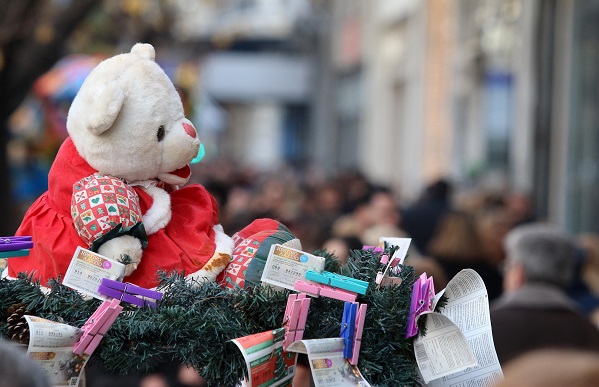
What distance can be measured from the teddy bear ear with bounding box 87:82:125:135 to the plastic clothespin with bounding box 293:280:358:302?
61 centimetres

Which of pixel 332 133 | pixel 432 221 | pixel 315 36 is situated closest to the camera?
pixel 432 221

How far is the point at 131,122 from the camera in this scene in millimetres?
2574

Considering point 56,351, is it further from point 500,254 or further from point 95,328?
point 500,254

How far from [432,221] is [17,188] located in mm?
7306

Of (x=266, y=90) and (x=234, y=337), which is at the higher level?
(x=234, y=337)

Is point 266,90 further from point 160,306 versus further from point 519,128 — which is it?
point 160,306

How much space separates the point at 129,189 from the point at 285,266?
48cm

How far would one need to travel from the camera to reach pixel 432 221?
9.34 metres

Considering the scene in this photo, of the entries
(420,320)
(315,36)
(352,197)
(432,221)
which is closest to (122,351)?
(420,320)

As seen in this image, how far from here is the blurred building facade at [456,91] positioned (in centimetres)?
1244

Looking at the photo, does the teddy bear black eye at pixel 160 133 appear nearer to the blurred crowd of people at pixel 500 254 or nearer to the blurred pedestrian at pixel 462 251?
the blurred crowd of people at pixel 500 254

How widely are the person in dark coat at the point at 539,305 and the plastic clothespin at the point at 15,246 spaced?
2.06 metres

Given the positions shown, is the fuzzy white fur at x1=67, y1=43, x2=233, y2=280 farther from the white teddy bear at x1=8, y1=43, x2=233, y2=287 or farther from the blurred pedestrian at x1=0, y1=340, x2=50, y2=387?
the blurred pedestrian at x1=0, y1=340, x2=50, y2=387

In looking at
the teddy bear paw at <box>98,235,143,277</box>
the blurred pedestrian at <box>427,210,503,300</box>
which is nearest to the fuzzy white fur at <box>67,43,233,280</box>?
the teddy bear paw at <box>98,235,143,277</box>
